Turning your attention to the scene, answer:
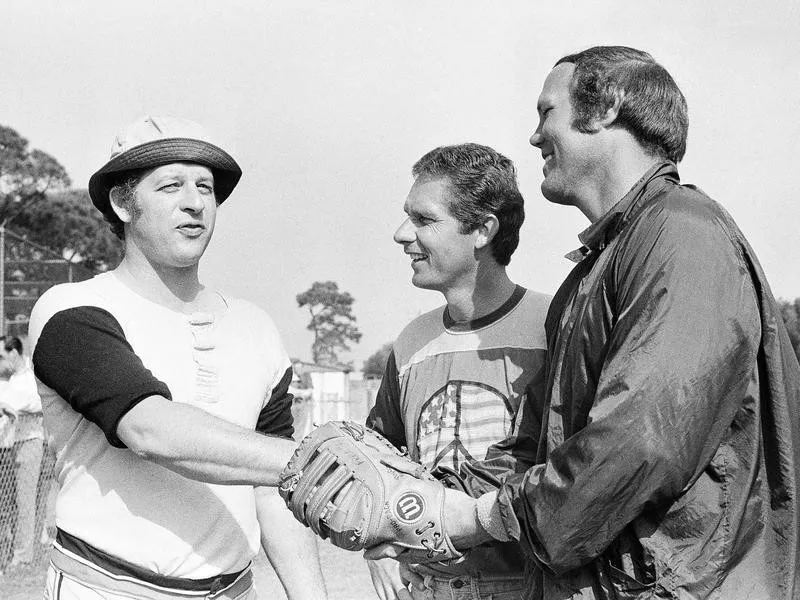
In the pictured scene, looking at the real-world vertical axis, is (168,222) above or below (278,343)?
above

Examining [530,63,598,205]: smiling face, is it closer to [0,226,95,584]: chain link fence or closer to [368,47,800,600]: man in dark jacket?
[368,47,800,600]: man in dark jacket

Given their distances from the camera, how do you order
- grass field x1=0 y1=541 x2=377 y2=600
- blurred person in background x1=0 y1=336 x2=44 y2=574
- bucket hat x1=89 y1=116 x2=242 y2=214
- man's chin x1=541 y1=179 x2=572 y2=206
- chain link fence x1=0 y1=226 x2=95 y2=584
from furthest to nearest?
1. blurred person in background x1=0 y1=336 x2=44 y2=574
2. chain link fence x1=0 y1=226 x2=95 y2=584
3. grass field x1=0 y1=541 x2=377 y2=600
4. bucket hat x1=89 y1=116 x2=242 y2=214
5. man's chin x1=541 y1=179 x2=572 y2=206

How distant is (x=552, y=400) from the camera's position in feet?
7.91

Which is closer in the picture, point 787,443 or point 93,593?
point 787,443

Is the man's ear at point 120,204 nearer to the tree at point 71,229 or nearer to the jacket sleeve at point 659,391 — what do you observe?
the jacket sleeve at point 659,391

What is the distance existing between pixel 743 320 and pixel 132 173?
1.97m

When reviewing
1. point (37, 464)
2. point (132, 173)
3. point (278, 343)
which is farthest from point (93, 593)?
point (37, 464)

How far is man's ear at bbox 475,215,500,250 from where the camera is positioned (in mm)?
3535

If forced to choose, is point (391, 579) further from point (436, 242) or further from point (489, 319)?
point (436, 242)

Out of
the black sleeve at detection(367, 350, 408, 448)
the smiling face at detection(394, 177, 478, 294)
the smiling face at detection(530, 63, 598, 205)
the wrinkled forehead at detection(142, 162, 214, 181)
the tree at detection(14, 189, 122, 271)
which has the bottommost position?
the tree at detection(14, 189, 122, 271)

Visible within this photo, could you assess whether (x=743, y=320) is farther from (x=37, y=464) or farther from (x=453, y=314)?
(x=37, y=464)

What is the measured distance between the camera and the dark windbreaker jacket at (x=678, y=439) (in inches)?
80.4

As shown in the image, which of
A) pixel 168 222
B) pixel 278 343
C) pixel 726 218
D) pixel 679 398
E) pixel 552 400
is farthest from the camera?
pixel 278 343

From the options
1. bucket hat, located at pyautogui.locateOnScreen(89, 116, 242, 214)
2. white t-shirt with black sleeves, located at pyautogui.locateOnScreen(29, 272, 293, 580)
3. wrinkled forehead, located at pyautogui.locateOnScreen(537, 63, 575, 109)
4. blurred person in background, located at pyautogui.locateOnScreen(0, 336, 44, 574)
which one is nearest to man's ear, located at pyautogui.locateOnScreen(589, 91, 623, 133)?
wrinkled forehead, located at pyautogui.locateOnScreen(537, 63, 575, 109)
